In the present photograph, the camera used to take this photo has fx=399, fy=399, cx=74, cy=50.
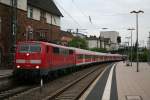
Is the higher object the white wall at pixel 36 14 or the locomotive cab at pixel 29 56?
the white wall at pixel 36 14

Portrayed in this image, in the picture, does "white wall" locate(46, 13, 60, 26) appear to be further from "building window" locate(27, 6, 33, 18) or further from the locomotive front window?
the locomotive front window

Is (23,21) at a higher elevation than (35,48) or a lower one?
higher

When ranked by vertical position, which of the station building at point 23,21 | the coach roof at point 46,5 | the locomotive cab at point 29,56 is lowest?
the locomotive cab at point 29,56

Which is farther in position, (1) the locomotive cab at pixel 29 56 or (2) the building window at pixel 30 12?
(2) the building window at pixel 30 12

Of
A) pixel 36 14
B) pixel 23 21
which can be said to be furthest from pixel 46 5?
pixel 23 21

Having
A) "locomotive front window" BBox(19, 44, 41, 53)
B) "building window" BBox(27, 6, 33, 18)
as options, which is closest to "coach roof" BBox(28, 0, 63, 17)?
"building window" BBox(27, 6, 33, 18)

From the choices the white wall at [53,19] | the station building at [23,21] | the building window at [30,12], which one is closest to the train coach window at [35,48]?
the station building at [23,21]

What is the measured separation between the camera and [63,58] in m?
37.0

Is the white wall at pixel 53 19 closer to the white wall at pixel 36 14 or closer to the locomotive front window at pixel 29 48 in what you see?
the white wall at pixel 36 14

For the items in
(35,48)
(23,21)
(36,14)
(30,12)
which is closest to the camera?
(35,48)

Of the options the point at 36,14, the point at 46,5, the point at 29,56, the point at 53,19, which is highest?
the point at 46,5

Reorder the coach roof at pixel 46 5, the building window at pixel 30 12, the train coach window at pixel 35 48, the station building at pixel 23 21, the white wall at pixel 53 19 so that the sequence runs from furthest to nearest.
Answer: the white wall at pixel 53 19 → the coach roof at pixel 46 5 → the building window at pixel 30 12 → the station building at pixel 23 21 → the train coach window at pixel 35 48

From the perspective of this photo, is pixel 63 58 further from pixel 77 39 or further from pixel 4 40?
pixel 77 39

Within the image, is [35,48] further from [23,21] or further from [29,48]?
[23,21]
